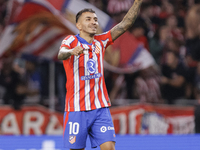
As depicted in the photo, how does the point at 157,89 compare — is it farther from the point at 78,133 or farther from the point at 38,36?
the point at 78,133

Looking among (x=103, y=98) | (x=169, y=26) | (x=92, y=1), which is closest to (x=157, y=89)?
(x=169, y=26)

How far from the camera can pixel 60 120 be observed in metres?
7.78

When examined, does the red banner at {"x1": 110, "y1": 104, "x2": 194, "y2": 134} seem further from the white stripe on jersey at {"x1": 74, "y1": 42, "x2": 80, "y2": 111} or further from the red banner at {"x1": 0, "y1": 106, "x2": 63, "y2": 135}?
the white stripe on jersey at {"x1": 74, "y1": 42, "x2": 80, "y2": 111}

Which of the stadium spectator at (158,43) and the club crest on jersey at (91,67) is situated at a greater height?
the stadium spectator at (158,43)

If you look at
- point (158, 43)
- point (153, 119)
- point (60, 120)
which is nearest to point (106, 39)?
point (153, 119)

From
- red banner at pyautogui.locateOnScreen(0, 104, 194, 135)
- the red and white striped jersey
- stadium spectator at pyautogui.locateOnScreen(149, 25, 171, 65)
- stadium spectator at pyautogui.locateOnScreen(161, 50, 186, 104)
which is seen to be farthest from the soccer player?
stadium spectator at pyautogui.locateOnScreen(149, 25, 171, 65)

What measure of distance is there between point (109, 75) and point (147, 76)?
83 centimetres

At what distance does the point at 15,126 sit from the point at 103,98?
4.29 metres

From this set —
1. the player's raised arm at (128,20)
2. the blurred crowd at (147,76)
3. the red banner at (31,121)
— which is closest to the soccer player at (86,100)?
the player's raised arm at (128,20)

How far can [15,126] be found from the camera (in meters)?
7.69

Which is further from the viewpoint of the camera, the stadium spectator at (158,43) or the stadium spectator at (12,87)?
the stadium spectator at (158,43)

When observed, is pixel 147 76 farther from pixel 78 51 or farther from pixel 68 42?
pixel 78 51

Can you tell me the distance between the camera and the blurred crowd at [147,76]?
7965 millimetres

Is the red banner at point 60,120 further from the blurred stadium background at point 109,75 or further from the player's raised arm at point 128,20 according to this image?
the player's raised arm at point 128,20
